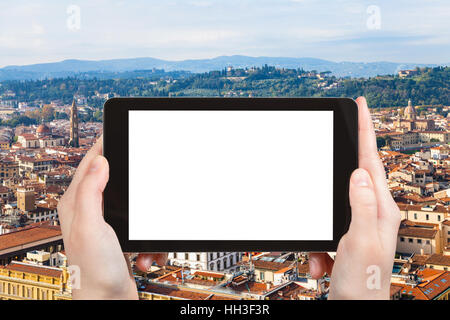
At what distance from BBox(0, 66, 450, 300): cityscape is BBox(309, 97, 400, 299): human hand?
23 centimetres

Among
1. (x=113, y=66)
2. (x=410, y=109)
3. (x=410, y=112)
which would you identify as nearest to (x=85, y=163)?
(x=113, y=66)

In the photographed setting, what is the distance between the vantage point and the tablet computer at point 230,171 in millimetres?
491

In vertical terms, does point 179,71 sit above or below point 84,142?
above

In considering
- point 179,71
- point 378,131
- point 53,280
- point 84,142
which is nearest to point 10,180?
point 84,142

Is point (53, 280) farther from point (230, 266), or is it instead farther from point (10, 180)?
point (10, 180)

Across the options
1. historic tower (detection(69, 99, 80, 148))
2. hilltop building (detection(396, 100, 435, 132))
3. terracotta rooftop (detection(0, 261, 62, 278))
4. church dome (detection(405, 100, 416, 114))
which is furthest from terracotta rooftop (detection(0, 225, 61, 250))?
church dome (detection(405, 100, 416, 114))

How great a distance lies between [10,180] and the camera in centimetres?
949

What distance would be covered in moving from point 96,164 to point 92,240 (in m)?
0.06

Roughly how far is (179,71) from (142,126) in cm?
1445

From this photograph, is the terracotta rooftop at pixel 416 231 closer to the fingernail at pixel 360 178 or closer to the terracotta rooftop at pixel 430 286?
the terracotta rooftop at pixel 430 286

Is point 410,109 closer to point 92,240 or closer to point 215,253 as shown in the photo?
point 215,253

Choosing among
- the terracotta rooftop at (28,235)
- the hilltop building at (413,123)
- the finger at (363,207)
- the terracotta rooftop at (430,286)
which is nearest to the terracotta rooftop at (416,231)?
the terracotta rooftop at (430,286)

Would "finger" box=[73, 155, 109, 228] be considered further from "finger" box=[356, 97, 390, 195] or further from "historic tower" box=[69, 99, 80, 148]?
"historic tower" box=[69, 99, 80, 148]

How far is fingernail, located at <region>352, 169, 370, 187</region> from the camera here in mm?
453
